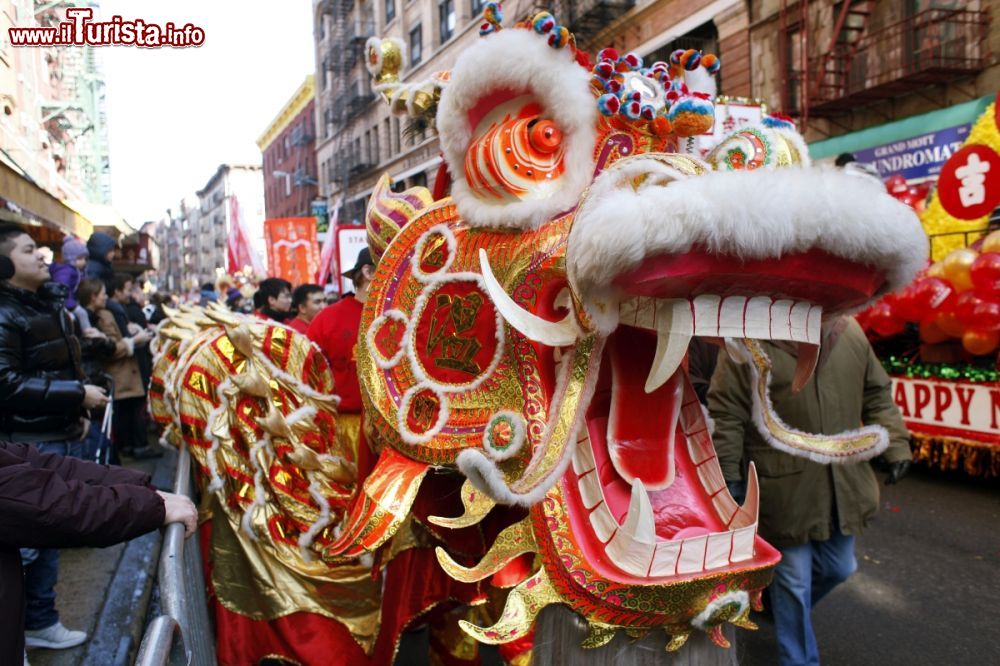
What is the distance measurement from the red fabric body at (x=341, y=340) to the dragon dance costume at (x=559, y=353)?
0.38 meters

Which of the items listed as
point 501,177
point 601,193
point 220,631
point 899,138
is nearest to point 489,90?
point 501,177

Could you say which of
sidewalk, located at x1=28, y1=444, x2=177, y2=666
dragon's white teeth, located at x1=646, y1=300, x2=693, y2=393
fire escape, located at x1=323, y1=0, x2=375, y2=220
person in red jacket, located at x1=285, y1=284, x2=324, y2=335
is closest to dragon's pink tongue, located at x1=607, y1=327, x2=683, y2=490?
dragon's white teeth, located at x1=646, y1=300, x2=693, y2=393

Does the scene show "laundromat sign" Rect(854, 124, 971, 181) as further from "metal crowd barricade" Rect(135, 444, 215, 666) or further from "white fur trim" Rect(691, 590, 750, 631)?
"metal crowd barricade" Rect(135, 444, 215, 666)

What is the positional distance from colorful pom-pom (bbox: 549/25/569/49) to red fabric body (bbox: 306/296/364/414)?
5.58 feet

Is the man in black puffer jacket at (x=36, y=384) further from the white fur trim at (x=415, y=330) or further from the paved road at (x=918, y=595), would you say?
the paved road at (x=918, y=595)

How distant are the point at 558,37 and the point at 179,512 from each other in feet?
5.01

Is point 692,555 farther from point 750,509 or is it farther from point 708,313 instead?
point 708,313

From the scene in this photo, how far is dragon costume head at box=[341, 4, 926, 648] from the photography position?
1.37 metres

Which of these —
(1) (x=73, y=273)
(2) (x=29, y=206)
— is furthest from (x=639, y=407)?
(2) (x=29, y=206)

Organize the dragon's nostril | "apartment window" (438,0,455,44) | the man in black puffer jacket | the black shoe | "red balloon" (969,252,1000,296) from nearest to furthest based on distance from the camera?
the dragon's nostril
the man in black puffer jacket
"red balloon" (969,252,1000,296)
the black shoe
"apartment window" (438,0,455,44)

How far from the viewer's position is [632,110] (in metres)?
1.82

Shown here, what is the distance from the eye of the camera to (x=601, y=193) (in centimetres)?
152

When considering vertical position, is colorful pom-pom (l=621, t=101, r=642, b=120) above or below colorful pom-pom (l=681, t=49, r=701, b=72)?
below

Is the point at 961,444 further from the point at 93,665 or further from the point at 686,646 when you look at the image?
the point at 93,665
